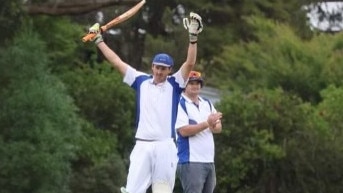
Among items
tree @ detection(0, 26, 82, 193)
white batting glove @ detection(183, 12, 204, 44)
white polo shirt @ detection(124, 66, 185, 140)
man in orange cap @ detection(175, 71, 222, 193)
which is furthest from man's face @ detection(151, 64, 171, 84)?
tree @ detection(0, 26, 82, 193)

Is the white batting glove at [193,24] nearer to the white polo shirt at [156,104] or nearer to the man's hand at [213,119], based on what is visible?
the white polo shirt at [156,104]

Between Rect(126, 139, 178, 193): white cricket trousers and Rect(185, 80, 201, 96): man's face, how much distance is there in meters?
0.89

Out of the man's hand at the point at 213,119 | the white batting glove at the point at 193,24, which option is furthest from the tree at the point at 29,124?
the white batting glove at the point at 193,24

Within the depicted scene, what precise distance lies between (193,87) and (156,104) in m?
0.97

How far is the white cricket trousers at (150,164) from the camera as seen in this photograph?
33.9 feet

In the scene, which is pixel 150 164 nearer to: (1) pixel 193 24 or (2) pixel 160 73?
(2) pixel 160 73

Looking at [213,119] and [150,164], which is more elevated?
[213,119]

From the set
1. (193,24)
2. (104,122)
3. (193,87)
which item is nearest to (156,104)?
(193,24)

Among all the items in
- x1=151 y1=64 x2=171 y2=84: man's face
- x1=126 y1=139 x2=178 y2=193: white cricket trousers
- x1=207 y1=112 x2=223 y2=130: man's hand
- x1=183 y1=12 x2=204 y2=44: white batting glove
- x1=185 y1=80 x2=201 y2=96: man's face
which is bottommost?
x1=126 y1=139 x2=178 y2=193: white cricket trousers

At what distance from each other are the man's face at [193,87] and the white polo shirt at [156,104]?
0.66 m

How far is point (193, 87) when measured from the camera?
11.2 metres

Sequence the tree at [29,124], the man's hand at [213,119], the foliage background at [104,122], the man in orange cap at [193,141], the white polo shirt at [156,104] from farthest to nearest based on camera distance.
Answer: the foliage background at [104,122] → the tree at [29,124] → the man in orange cap at [193,141] → the man's hand at [213,119] → the white polo shirt at [156,104]

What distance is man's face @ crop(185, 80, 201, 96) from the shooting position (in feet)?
36.5

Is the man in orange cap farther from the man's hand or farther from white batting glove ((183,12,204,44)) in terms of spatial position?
white batting glove ((183,12,204,44))
